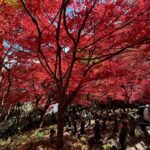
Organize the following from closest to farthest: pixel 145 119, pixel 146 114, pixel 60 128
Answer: pixel 60 128, pixel 146 114, pixel 145 119

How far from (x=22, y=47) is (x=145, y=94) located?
18.5 meters

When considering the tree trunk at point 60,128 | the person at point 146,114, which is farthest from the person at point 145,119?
the tree trunk at point 60,128

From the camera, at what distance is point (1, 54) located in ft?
30.2

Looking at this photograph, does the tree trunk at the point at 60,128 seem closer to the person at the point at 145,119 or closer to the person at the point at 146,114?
the person at the point at 145,119

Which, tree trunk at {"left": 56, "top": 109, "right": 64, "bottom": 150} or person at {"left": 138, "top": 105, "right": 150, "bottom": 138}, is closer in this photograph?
tree trunk at {"left": 56, "top": 109, "right": 64, "bottom": 150}

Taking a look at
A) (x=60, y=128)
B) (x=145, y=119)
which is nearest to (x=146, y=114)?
(x=145, y=119)

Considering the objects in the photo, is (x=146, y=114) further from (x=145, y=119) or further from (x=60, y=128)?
(x=60, y=128)

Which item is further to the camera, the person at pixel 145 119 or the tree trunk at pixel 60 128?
the person at pixel 145 119

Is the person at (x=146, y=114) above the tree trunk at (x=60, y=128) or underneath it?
above

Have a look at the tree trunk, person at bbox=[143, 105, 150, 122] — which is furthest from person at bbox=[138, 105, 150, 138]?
the tree trunk

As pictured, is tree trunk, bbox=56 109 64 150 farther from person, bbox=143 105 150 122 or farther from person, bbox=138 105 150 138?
person, bbox=143 105 150 122

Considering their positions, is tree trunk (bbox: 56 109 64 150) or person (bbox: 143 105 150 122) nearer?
Result: tree trunk (bbox: 56 109 64 150)

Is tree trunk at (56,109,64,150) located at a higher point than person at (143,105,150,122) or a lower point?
lower

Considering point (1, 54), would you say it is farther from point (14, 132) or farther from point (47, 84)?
point (14, 132)
